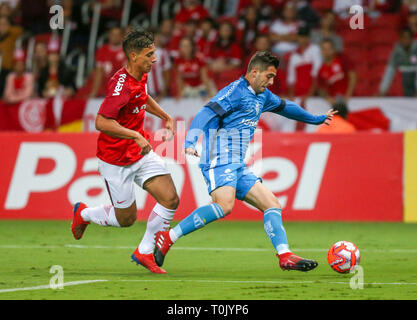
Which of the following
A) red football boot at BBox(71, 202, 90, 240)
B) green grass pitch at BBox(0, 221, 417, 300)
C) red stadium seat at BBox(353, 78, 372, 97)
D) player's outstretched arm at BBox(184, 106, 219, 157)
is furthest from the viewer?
red stadium seat at BBox(353, 78, 372, 97)

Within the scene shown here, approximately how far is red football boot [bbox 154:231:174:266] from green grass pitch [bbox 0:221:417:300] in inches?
7.1

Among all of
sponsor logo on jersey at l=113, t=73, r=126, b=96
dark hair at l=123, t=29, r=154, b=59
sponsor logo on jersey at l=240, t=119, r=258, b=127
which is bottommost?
sponsor logo on jersey at l=240, t=119, r=258, b=127

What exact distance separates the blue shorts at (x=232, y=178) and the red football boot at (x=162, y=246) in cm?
58

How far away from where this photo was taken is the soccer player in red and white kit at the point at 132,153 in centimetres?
808

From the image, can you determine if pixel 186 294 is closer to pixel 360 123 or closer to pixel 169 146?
pixel 169 146

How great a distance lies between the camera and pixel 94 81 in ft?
57.5

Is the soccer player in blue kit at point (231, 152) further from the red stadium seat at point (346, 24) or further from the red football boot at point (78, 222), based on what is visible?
the red stadium seat at point (346, 24)

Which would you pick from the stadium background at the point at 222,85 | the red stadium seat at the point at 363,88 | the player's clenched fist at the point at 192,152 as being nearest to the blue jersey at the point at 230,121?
the player's clenched fist at the point at 192,152

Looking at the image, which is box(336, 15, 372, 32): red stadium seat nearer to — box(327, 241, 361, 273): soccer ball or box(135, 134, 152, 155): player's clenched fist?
box(327, 241, 361, 273): soccer ball

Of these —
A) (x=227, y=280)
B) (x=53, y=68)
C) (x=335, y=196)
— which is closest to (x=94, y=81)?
(x=53, y=68)

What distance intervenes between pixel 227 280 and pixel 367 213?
6089 millimetres

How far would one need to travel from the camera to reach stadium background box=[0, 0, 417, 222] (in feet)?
44.2

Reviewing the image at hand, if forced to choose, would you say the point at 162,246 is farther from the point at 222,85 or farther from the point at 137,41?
the point at 222,85

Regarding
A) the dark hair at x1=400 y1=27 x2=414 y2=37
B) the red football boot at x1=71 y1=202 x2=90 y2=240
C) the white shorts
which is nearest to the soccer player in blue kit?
the white shorts
